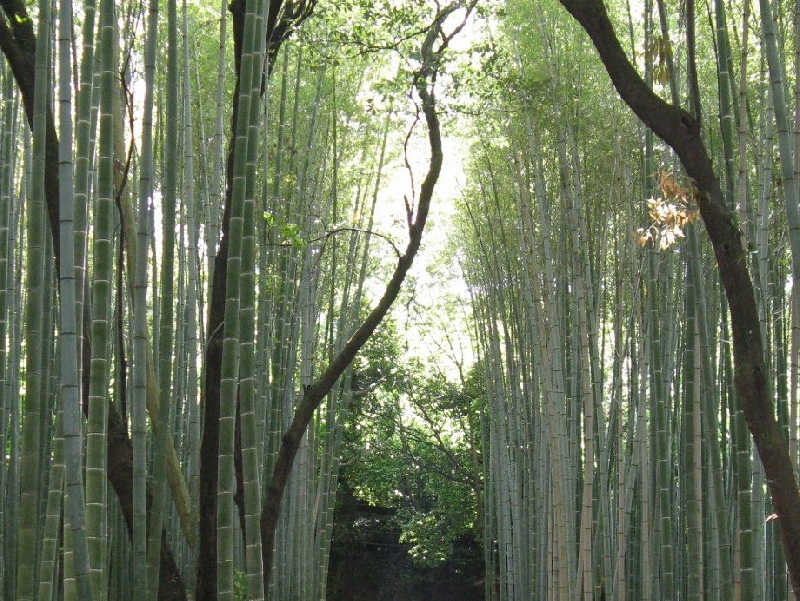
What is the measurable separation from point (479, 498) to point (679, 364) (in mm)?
4573

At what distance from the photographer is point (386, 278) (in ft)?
33.9

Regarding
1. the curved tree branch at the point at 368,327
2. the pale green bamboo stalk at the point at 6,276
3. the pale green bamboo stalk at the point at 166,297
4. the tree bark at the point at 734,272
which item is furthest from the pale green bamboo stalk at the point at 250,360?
the curved tree branch at the point at 368,327

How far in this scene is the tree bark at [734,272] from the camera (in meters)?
2.39

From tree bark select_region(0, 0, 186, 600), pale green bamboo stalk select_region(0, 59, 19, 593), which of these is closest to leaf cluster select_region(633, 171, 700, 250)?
tree bark select_region(0, 0, 186, 600)

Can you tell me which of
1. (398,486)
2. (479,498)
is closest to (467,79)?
(479,498)

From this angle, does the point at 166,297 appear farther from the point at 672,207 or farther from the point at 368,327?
the point at 672,207

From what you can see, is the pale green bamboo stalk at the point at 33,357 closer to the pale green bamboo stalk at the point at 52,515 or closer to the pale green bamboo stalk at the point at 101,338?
the pale green bamboo stalk at the point at 52,515

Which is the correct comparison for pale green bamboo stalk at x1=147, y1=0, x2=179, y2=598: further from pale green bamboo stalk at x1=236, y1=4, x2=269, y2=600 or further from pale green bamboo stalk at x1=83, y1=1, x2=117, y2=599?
pale green bamboo stalk at x1=236, y1=4, x2=269, y2=600

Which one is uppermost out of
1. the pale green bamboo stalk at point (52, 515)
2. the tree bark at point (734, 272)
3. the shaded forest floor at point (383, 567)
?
the tree bark at point (734, 272)

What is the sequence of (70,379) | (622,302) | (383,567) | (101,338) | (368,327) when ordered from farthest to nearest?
(383,567)
(622,302)
(368,327)
(101,338)
(70,379)

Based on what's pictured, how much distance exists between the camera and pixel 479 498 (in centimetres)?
1022


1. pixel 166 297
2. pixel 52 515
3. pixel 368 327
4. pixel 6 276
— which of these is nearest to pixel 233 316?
pixel 166 297

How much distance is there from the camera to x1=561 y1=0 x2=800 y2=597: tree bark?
2393mm

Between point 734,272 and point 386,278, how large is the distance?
7918mm
